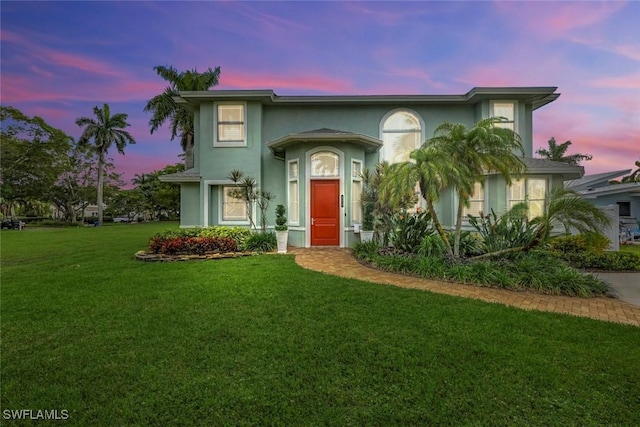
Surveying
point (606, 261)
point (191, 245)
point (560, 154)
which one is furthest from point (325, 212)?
point (560, 154)

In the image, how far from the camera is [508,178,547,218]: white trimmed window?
1125cm

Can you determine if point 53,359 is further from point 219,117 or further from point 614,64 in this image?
point 614,64

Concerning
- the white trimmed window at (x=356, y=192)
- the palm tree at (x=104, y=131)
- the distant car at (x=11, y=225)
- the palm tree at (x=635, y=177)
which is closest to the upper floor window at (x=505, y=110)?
the white trimmed window at (x=356, y=192)

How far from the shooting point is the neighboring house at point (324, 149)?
36.1 ft

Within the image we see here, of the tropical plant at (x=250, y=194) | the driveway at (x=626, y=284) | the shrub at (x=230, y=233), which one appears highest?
the tropical plant at (x=250, y=194)

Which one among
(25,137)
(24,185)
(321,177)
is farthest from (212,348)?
(24,185)

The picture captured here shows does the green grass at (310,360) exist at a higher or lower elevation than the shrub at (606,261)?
lower

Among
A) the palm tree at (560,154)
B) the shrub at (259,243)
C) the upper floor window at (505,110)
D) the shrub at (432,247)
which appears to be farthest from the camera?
the palm tree at (560,154)

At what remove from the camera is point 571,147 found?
37.9m

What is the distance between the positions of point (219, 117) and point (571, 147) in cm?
4650

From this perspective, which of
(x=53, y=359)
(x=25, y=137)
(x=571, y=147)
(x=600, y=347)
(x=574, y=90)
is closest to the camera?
(x=53, y=359)

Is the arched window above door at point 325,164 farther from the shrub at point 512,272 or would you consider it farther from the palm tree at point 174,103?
the palm tree at point 174,103

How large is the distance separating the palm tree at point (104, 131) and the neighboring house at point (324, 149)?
2764 centimetres

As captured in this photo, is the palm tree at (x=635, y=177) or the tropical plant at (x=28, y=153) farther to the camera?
the palm tree at (x=635, y=177)
